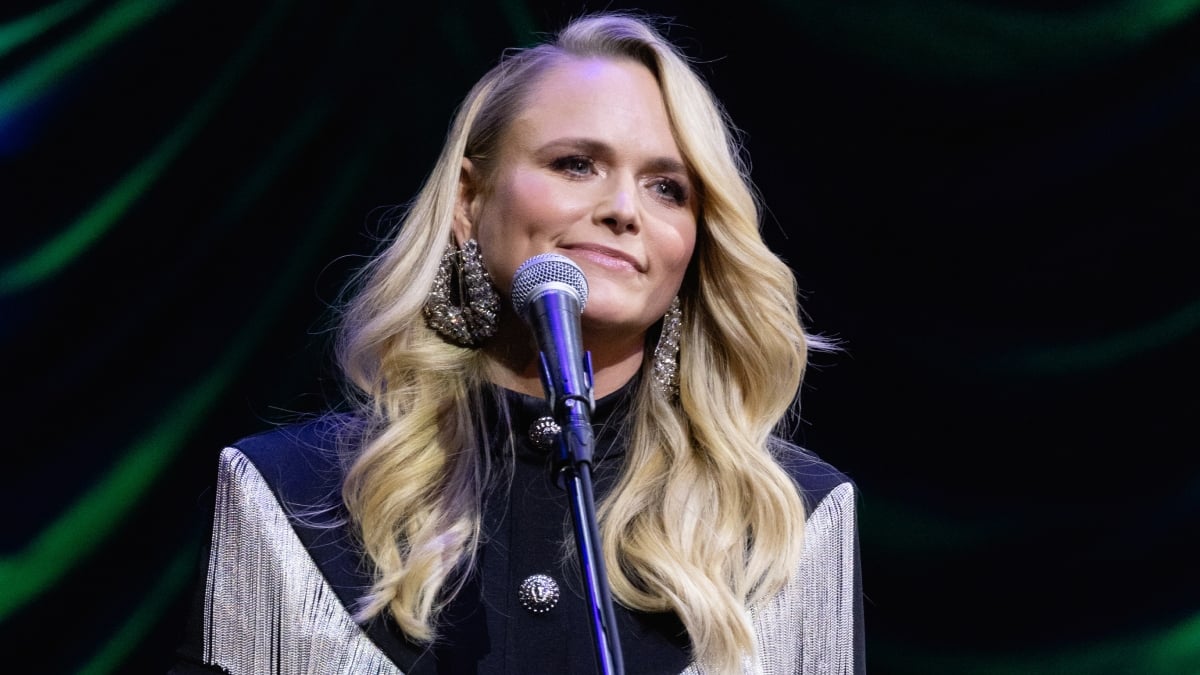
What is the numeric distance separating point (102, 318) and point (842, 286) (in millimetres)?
1485

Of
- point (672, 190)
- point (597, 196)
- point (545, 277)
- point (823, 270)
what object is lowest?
point (545, 277)

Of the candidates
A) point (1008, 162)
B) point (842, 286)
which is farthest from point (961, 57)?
point (842, 286)

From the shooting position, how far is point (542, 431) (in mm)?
2494

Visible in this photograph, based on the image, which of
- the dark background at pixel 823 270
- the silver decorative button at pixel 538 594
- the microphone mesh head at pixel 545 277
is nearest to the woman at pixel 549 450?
the silver decorative button at pixel 538 594

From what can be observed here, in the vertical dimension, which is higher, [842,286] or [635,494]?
[842,286]

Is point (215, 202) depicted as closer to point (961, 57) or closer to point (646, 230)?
point (646, 230)

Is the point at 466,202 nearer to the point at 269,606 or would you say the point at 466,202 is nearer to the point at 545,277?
the point at 269,606

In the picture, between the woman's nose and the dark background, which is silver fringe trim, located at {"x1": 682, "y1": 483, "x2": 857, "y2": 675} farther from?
the woman's nose

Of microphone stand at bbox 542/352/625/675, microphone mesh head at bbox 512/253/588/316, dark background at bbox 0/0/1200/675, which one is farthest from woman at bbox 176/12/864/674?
microphone stand at bbox 542/352/625/675

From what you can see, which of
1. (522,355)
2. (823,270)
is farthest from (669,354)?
(823,270)

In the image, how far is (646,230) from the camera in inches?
100

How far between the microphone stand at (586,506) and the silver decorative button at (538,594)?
76 centimetres

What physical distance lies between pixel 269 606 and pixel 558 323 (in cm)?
87

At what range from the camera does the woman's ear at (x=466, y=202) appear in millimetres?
2672
